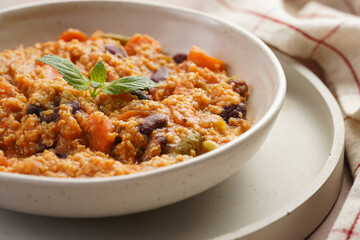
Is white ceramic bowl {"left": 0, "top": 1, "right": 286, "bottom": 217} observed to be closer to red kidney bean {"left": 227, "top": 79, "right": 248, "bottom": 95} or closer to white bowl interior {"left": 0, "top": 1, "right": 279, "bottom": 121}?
white bowl interior {"left": 0, "top": 1, "right": 279, "bottom": 121}

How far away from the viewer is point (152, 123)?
397 cm

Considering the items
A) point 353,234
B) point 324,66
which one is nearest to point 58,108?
point 353,234

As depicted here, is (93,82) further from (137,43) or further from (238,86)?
(238,86)

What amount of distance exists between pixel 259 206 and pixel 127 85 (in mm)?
1388

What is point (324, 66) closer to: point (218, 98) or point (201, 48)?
point (201, 48)

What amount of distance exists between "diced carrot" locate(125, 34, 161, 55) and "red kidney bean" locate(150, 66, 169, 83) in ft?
1.43

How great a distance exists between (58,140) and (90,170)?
1.86 feet

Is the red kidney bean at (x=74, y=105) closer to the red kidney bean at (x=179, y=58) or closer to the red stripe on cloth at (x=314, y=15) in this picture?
the red kidney bean at (x=179, y=58)

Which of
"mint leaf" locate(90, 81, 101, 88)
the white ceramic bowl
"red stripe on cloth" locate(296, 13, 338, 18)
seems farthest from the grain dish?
"red stripe on cloth" locate(296, 13, 338, 18)

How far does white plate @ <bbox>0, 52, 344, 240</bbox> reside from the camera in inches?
140

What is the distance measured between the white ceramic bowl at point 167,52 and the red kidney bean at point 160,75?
699 millimetres

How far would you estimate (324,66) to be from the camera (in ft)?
18.6

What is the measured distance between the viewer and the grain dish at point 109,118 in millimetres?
3703

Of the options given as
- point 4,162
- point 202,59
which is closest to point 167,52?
point 202,59
